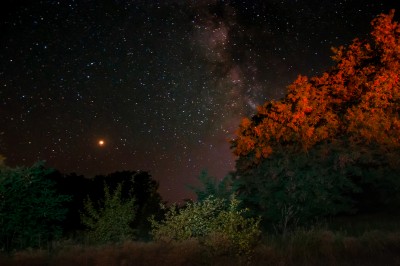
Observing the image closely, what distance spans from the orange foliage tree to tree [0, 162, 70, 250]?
9084 mm

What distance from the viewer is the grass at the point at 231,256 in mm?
8547

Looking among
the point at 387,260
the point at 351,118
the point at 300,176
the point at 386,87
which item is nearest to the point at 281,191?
the point at 300,176

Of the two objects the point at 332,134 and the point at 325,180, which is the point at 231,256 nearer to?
the point at 325,180

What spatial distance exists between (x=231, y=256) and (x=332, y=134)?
443 inches

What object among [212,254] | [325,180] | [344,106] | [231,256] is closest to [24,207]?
[212,254]

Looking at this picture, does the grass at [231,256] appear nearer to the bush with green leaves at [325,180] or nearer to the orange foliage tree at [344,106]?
the bush with green leaves at [325,180]

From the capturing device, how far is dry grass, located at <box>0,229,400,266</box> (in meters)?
8.54

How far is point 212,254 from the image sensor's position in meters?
8.77

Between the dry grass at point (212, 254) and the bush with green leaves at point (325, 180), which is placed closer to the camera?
the dry grass at point (212, 254)

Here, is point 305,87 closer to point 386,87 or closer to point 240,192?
point 386,87

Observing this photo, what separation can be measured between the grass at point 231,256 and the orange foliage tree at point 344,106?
8.53 metres

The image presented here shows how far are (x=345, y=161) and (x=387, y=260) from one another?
922 centimetres

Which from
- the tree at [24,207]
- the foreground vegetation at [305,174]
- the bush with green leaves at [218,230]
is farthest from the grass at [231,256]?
the tree at [24,207]

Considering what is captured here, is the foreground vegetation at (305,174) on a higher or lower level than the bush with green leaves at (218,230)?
higher
